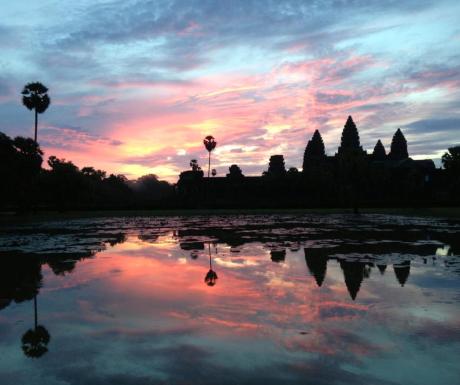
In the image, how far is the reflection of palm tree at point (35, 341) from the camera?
19.9 ft

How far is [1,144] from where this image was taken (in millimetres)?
44562

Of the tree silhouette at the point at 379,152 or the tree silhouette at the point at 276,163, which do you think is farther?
the tree silhouette at the point at 379,152

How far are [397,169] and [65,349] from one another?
93.8 metres

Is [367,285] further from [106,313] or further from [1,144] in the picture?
[1,144]

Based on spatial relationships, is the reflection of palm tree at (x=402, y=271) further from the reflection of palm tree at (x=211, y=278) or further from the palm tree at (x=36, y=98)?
the palm tree at (x=36, y=98)

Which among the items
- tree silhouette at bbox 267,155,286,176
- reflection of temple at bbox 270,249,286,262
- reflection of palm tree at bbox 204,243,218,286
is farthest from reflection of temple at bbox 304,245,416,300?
tree silhouette at bbox 267,155,286,176

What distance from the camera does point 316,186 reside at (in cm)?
8031

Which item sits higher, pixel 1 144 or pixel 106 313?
pixel 1 144

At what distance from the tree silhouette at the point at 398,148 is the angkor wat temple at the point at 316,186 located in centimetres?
484

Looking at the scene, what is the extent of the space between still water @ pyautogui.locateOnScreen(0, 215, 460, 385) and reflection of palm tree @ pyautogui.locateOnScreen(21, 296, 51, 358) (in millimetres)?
17

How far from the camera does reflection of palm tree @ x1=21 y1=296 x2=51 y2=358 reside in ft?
19.9

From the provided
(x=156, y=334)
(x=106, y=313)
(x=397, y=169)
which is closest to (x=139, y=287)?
(x=106, y=313)

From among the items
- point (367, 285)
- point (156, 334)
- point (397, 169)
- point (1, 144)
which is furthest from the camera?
point (397, 169)

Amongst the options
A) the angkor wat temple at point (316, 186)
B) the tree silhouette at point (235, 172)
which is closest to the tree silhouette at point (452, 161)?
the angkor wat temple at point (316, 186)
